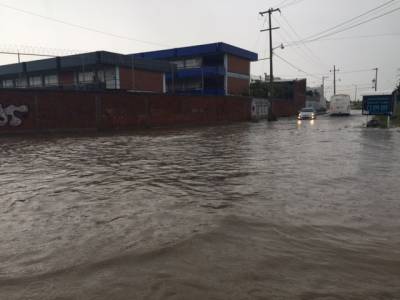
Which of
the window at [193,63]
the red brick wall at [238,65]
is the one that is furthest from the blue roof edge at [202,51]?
the window at [193,63]

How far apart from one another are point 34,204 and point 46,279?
10.2 feet

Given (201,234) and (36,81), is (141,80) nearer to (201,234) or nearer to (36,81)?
(36,81)

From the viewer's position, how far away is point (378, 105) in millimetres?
26203

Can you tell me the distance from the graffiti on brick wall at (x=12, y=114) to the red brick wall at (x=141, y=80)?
17.3m

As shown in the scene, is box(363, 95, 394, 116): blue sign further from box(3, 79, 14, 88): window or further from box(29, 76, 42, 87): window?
box(3, 79, 14, 88): window

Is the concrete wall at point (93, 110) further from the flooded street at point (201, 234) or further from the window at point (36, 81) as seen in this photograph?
the window at point (36, 81)

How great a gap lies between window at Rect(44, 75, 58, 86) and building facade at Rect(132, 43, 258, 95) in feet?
38.8

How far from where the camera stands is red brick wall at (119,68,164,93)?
40.1m

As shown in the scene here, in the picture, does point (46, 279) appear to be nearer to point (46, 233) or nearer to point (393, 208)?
point (46, 233)

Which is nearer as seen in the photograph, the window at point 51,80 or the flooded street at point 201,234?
the flooded street at point 201,234

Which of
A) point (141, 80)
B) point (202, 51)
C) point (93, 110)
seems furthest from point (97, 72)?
point (202, 51)

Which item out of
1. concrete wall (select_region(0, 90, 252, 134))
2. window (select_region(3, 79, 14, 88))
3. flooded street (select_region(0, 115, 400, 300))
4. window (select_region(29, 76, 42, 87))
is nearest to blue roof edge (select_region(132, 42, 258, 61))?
concrete wall (select_region(0, 90, 252, 134))

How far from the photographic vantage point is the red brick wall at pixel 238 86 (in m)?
52.7

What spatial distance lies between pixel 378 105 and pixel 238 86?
99.2ft
